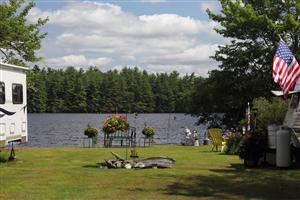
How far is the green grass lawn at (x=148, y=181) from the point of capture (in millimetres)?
6887

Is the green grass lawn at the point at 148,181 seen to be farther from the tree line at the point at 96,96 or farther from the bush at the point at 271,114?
the tree line at the point at 96,96

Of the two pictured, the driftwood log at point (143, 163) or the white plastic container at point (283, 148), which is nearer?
the white plastic container at point (283, 148)

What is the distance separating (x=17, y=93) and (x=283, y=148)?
9196 mm

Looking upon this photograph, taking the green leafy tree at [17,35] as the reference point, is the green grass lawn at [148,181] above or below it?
below

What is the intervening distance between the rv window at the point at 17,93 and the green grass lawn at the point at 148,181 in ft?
7.51

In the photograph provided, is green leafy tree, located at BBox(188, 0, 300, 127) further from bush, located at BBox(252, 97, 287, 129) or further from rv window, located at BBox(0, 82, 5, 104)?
rv window, located at BBox(0, 82, 5, 104)

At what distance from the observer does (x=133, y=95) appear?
102188 mm

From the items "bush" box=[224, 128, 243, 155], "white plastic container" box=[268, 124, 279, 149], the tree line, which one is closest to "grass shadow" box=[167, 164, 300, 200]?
"white plastic container" box=[268, 124, 279, 149]

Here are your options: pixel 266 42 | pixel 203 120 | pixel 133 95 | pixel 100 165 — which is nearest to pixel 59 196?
pixel 100 165

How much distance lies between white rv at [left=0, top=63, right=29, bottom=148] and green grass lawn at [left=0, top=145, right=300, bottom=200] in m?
1.11

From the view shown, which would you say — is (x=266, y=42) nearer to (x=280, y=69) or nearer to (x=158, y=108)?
(x=280, y=69)

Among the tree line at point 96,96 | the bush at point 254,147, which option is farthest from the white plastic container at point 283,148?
the tree line at point 96,96

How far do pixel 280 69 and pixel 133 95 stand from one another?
93171mm

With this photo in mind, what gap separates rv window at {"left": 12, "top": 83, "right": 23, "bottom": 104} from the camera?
11.1 metres
